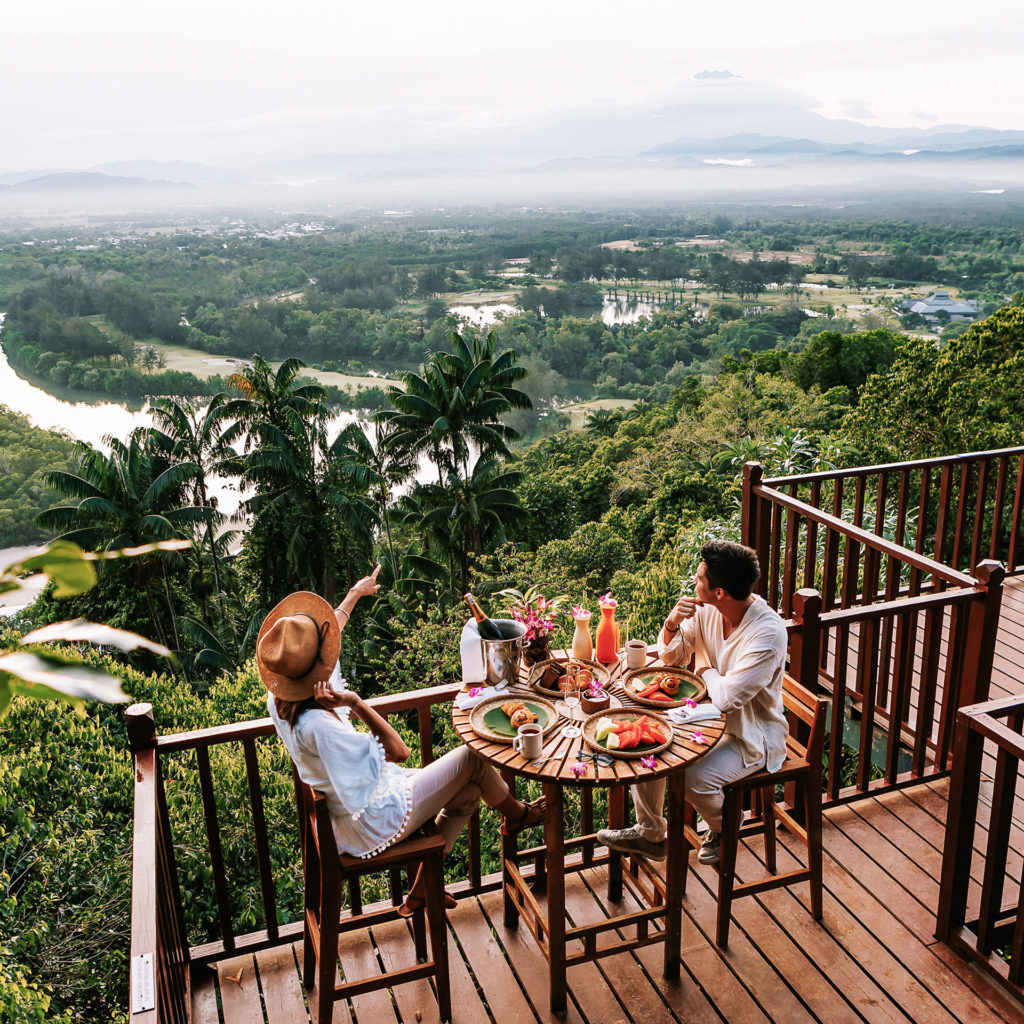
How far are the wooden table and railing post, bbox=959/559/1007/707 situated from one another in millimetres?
1230

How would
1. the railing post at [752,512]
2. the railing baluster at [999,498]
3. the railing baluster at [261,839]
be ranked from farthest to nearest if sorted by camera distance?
the railing baluster at [999,498] < the railing post at [752,512] < the railing baluster at [261,839]

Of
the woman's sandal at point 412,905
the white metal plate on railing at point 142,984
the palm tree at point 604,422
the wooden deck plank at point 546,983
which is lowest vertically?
the palm tree at point 604,422

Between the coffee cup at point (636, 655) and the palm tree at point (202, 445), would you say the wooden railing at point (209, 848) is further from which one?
the palm tree at point (202, 445)

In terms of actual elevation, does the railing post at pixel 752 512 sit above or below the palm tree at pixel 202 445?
above

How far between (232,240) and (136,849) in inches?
4341

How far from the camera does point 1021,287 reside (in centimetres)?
6041

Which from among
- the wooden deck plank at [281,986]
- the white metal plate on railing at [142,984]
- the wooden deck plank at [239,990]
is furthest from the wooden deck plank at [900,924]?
the white metal plate on railing at [142,984]

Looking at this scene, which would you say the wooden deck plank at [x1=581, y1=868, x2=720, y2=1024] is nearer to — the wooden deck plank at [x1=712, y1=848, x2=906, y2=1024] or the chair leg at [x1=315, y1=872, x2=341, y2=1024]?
the wooden deck plank at [x1=712, y1=848, x2=906, y2=1024]

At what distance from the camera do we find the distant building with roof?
5778 centimetres

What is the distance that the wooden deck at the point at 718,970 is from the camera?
2.55m

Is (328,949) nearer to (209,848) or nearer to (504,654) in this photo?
(209,848)

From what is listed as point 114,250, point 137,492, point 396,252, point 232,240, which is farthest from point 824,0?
point 137,492

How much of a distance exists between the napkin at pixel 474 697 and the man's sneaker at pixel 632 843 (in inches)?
22.0

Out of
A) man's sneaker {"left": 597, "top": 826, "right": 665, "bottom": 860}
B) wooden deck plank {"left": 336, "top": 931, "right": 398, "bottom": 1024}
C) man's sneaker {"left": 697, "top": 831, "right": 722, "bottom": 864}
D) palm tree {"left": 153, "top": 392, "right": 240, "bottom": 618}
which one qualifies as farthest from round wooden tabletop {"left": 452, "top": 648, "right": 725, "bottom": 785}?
palm tree {"left": 153, "top": 392, "right": 240, "bottom": 618}
